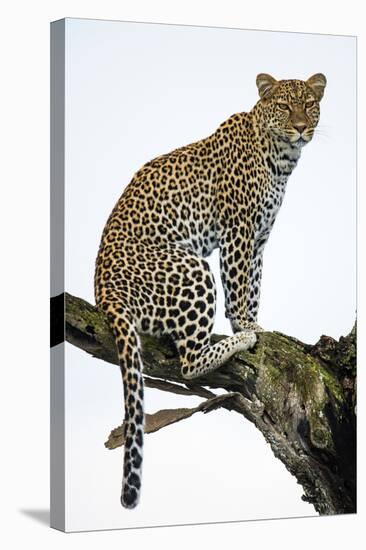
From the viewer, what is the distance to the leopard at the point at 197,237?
9.90m

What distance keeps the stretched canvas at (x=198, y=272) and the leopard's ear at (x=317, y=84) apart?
1 cm

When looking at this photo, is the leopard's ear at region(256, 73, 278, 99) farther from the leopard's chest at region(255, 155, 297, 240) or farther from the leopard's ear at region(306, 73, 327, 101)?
the leopard's chest at region(255, 155, 297, 240)

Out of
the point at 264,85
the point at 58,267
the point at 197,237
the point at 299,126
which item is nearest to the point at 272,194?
the point at 299,126

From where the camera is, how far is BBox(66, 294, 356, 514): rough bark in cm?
1018

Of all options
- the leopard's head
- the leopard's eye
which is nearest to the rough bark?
the leopard's head

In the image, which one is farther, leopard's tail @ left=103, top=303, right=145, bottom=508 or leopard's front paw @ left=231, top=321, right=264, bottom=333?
leopard's front paw @ left=231, top=321, right=264, bottom=333

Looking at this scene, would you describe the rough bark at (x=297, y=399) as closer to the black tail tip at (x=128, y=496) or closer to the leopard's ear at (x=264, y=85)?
the black tail tip at (x=128, y=496)

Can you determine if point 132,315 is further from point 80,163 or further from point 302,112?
point 302,112

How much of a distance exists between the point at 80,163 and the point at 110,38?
919mm

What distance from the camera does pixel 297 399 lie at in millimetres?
10695

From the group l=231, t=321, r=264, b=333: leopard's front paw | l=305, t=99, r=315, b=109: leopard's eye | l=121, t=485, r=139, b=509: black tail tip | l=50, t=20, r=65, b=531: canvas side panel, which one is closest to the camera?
l=50, t=20, r=65, b=531: canvas side panel

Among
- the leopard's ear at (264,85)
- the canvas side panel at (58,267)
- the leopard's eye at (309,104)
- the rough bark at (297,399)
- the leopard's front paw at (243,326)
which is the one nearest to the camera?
the canvas side panel at (58,267)

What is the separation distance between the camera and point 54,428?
993 centimetres

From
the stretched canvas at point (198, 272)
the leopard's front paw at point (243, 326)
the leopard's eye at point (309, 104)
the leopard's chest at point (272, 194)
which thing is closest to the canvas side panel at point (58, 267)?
the stretched canvas at point (198, 272)
